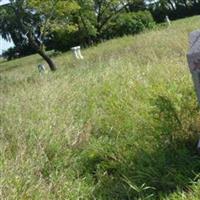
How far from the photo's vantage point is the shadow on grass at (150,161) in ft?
14.0

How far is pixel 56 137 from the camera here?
551cm

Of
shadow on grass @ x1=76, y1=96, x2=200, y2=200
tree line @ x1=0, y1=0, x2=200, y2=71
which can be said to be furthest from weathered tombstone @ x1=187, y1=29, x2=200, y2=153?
tree line @ x1=0, y1=0, x2=200, y2=71

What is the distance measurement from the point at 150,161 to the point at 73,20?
29.6 metres

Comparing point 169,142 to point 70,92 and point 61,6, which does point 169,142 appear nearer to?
point 70,92

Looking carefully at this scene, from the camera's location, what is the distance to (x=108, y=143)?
5.37 meters

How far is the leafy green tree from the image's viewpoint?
1748 centimetres

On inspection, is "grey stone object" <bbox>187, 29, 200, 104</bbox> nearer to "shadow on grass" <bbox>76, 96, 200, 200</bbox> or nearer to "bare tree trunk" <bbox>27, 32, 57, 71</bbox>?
"shadow on grass" <bbox>76, 96, 200, 200</bbox>

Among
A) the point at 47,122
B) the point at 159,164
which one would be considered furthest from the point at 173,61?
the point at 159,164

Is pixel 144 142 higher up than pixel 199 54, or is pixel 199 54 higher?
pixel 199 54

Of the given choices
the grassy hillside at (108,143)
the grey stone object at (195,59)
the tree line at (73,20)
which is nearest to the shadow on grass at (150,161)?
the grassy hillside at (108,143)

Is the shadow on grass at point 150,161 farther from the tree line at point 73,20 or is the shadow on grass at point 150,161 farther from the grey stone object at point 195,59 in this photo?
the tree line at point 73,20

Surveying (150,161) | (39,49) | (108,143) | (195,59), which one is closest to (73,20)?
(39,49)

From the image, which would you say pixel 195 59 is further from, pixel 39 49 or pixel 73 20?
pixel 73 20

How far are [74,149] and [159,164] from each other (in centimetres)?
123
